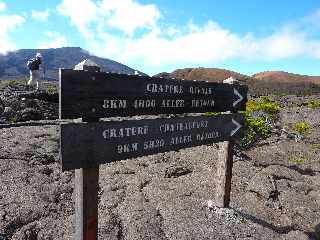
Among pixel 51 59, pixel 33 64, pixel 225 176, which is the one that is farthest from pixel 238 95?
pixel 51 59

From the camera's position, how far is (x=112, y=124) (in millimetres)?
4539

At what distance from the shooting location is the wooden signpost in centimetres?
420

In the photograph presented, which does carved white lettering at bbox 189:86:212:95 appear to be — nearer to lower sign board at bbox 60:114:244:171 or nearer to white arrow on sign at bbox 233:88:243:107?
lower sign board at bbox 60:114:244:171

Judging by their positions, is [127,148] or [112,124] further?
[127,148]

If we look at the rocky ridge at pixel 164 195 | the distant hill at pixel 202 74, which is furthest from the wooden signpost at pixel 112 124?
the distant hill at pixel 202 74

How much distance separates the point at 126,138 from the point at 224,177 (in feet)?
9.01

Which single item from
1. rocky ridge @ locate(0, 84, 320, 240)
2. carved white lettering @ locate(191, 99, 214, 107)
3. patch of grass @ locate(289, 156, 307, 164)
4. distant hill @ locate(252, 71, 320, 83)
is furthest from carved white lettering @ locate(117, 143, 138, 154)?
distant hill @ locate(252, 71, 320, 83)

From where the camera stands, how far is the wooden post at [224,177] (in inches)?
274

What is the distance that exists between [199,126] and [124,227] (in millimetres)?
1739

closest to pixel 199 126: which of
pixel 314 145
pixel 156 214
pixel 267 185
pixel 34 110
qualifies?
pixel 156 214

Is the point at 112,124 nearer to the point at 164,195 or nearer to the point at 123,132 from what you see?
the point at 123,132

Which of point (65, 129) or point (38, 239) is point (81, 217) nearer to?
point (65, 129)

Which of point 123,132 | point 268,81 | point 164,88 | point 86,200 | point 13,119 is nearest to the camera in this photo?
point 86,200

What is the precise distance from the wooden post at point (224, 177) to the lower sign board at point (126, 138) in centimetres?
71
